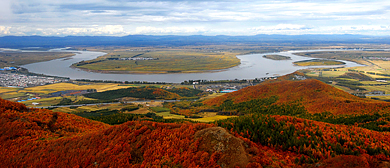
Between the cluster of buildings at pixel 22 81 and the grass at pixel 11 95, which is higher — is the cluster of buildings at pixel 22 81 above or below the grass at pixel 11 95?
above

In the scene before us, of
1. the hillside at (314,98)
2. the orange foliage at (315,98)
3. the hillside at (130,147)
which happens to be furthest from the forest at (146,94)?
the hillside at (130,147)

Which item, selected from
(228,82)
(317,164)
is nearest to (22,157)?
(317,164)

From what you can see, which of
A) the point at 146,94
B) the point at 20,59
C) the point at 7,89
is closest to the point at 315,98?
the point at 146,94

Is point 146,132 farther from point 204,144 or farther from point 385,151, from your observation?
point 385,151

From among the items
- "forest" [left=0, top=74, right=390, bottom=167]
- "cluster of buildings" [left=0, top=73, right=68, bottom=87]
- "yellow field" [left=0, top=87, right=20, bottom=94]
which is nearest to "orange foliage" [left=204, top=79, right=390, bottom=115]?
"forest" [left=0, top=74, right=390, bottom=167]

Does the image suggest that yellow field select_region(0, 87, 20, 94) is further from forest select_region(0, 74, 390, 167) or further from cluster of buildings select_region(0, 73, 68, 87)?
forest select_region(0, 74, 390, 167)

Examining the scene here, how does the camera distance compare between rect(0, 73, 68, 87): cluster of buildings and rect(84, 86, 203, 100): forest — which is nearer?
rect(84, 86, 203, 100): forest

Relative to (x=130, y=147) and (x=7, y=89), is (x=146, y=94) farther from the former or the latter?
(x=130, y=147)

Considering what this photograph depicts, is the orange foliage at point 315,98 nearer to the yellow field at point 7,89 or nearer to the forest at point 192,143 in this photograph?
the forest at point 192,143

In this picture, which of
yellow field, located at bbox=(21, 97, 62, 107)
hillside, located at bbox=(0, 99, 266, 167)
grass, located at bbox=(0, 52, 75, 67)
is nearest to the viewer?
hillside, located at bbox=(0, 99, 266, 167)

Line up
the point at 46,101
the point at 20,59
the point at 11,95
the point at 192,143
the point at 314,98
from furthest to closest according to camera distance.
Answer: the point at 20,59 < the point at 11,95 < the point at 46,101 < the point at 314,98 < the point at 192,143

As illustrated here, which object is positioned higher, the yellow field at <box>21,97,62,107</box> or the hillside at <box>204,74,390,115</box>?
the hillside at <box>204,74,390,115</box>
